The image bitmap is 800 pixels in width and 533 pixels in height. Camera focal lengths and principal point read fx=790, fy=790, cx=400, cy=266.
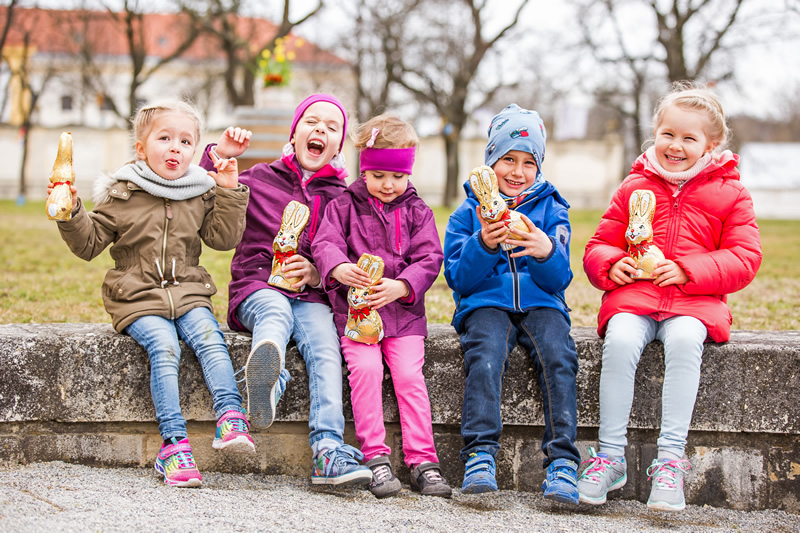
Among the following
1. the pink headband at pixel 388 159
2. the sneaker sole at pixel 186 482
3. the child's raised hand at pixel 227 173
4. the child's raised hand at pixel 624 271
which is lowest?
the sneaker sole at pixel 186 482

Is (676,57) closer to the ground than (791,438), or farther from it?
farther from it

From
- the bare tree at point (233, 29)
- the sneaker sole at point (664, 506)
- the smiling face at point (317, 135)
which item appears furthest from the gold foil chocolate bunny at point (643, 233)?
the bare tree at point (233, 29)

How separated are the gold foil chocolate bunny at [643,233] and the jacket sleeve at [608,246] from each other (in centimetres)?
11

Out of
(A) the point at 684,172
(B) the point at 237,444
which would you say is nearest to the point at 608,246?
(A) the point at 684,172

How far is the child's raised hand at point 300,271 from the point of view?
322 centimetres

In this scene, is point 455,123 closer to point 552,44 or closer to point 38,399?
point 552,44

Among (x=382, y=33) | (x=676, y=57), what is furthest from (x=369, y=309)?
(x=382, y=33)

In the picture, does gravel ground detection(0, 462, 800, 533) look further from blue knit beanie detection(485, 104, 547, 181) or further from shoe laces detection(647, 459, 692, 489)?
blue knit beanie detection(485, 104, 547, 181)

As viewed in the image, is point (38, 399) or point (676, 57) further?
point (676, 57)

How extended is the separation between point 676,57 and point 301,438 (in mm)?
19580

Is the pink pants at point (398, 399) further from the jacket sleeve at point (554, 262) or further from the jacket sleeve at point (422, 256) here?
the jacket sleeve at point (554, 262)

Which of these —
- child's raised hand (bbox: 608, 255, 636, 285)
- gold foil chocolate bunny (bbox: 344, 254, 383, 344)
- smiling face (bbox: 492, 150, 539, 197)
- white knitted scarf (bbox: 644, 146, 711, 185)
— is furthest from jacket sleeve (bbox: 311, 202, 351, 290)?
white knitted scarf (bbox: 644, 146, 711, 185)

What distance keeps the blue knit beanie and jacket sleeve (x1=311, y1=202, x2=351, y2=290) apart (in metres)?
0.70

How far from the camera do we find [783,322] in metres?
4.65
